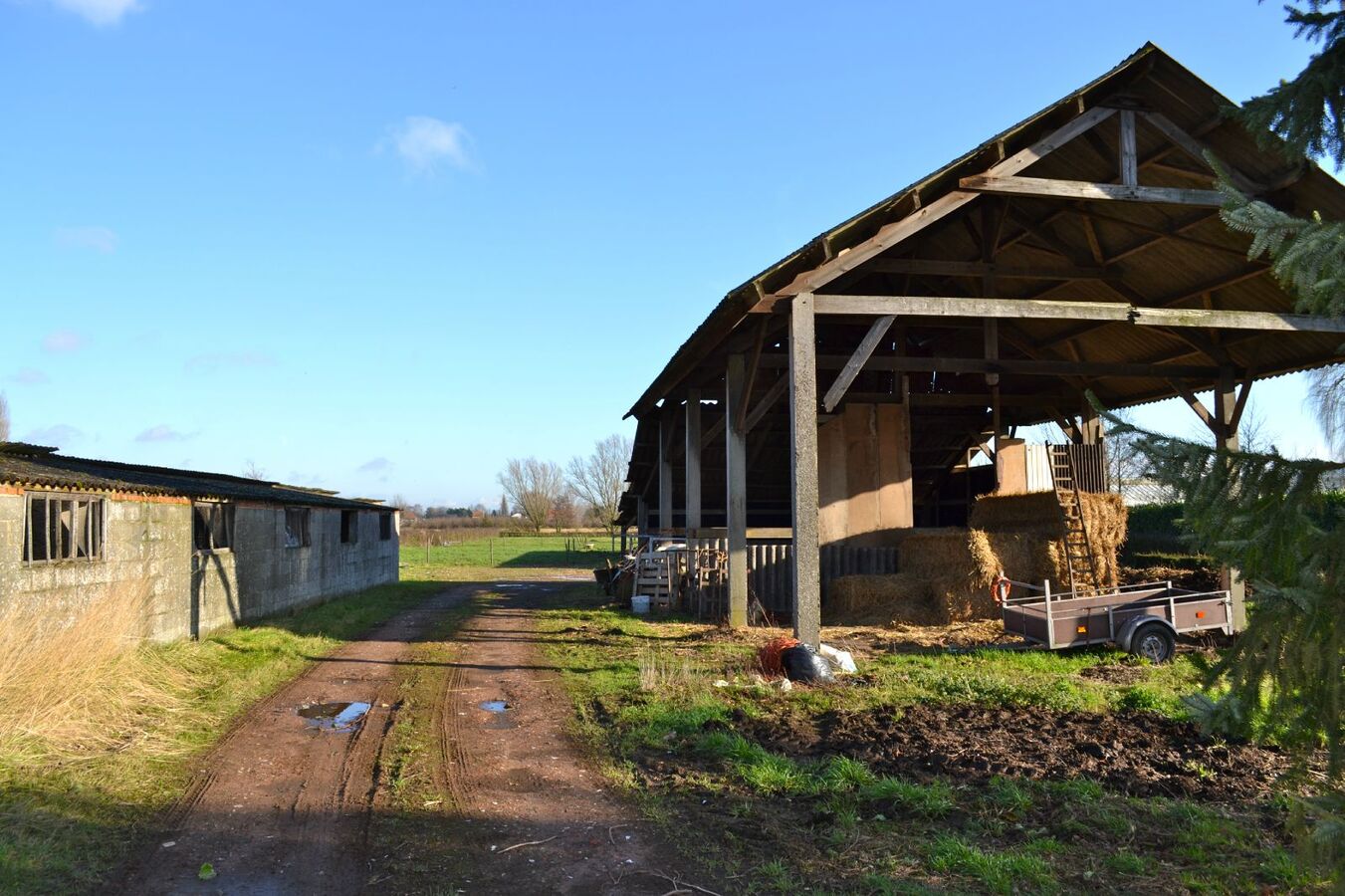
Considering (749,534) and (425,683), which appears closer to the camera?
(425,683)

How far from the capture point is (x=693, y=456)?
62.1 ft

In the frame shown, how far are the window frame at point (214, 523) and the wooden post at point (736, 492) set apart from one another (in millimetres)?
8616

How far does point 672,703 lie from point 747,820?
11.2 ft

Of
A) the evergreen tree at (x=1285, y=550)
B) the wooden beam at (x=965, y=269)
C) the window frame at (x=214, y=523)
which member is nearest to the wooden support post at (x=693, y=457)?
the wooden beam at (x=965, y=269)

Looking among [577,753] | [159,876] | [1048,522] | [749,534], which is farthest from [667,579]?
[159,876]

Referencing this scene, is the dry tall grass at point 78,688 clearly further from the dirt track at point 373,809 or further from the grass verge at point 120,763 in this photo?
the dirt track at point 373,809

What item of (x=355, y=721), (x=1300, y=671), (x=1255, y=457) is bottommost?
(x=355, y=721)

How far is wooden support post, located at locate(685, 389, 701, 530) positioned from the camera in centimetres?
1866

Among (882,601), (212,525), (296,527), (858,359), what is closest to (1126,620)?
(858,359)

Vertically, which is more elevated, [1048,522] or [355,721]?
[1048,522]

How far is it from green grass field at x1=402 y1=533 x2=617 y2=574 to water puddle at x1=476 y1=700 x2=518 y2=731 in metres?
29.4

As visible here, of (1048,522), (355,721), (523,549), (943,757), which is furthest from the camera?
(523,549)

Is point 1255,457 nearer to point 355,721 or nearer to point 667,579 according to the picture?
point 355,721

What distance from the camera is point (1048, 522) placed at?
16.0 meters
